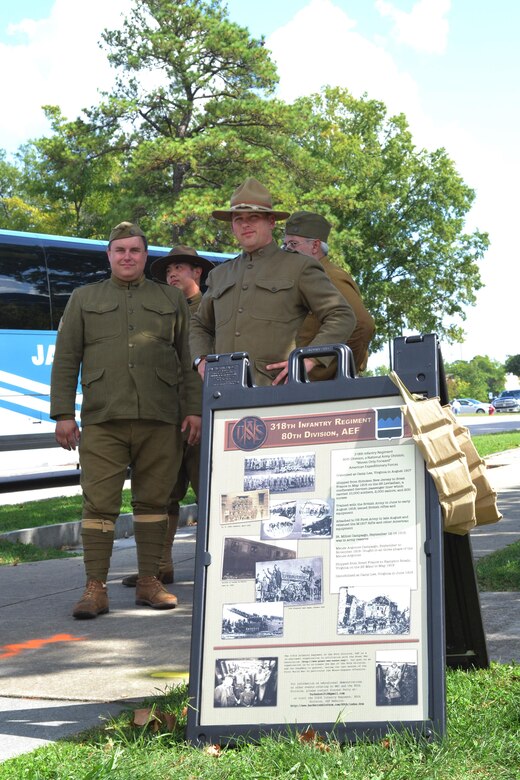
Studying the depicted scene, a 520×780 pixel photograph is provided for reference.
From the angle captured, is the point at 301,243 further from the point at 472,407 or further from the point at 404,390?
the point at 472,407

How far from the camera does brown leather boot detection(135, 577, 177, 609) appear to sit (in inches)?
240

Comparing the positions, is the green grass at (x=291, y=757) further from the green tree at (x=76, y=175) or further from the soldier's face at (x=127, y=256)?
the green tree at (x=76, y=175)

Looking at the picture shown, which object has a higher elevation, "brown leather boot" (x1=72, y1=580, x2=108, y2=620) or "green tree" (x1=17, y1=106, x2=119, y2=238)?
"green tree" (x1=17, y1=106, x2=119, y2=238)

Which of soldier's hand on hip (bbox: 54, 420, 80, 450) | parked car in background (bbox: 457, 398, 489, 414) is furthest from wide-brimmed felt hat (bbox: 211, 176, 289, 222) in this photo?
parked car in background (bbox: 457, 398, 489, 414)

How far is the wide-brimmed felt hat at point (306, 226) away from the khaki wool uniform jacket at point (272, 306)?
3.72ft

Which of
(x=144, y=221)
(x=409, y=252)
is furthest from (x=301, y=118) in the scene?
(x=409, y=252)

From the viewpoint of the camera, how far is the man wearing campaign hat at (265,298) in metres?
4.73

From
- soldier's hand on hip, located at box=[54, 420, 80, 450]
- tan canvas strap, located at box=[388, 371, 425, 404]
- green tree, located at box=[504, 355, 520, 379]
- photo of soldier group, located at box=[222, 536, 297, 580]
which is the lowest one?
photo of soldier group, located at box=[222, 536, 297, 580]

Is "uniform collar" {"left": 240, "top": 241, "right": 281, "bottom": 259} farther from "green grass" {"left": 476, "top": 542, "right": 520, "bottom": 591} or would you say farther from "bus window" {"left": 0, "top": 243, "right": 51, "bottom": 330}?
"bus window" {"left": 0, "top": 243, "right": 51, "bottom": 330}

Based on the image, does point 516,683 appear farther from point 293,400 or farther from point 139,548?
point 139,548

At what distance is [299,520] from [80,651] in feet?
6.68

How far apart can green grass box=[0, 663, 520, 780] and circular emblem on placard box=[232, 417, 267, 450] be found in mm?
919

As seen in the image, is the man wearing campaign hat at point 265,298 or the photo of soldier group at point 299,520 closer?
the photo of soldier group at point 299,520

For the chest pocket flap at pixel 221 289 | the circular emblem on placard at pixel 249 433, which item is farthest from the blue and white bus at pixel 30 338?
the circular emblem on placard at pixel 249 433
